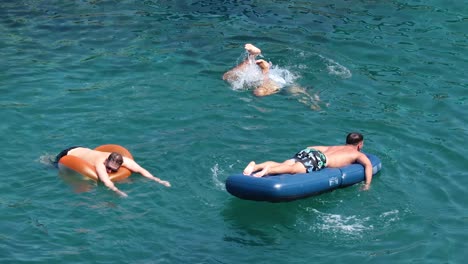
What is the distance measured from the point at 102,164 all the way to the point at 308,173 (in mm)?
3455

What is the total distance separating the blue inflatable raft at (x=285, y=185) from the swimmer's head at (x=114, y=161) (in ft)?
6.69

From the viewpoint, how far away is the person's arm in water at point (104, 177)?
1329 centimetres

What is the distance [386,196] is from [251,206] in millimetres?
2340

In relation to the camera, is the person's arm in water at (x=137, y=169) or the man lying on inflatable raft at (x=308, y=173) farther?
the person's arm in water at (x=137, y=169)

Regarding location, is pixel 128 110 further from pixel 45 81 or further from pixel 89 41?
pixel 89 41

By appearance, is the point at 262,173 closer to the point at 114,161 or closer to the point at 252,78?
the point at 114,161

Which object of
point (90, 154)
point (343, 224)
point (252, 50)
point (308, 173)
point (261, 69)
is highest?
point (252, 50)

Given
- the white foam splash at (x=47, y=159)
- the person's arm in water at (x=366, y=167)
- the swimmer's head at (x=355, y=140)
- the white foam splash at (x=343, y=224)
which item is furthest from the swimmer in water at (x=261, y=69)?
the white foam splash at (x=343, y=224)

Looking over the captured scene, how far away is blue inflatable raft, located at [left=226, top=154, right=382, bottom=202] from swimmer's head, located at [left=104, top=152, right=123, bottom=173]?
2.04 metres

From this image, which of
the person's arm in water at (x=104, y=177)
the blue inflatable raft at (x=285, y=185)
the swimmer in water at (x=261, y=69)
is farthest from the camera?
the swimmer in water at (x=261, y=69)

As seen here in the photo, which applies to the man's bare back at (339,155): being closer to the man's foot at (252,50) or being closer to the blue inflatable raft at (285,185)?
the blue inflatable raft at (285,185)

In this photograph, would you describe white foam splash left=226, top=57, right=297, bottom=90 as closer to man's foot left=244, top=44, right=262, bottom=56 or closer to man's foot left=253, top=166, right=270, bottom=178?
man's foot left=244, top=44, right=262, bottom=56

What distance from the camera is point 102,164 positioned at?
44.2 ft

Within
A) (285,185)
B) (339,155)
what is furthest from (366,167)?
→ (285,185)
